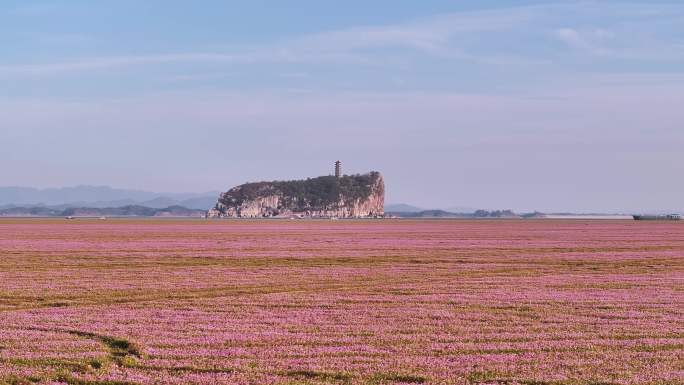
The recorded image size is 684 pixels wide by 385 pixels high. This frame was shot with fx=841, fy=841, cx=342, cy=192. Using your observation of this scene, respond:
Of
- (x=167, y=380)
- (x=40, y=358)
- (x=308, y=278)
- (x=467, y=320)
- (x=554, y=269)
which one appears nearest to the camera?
(x=167, y=380)

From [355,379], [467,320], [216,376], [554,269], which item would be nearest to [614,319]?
[467,320]

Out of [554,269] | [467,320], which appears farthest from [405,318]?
[554,269]

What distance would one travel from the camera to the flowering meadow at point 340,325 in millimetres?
15383

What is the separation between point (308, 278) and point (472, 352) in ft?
60.4

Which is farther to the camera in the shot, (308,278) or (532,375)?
(308,278)

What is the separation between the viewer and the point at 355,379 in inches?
582

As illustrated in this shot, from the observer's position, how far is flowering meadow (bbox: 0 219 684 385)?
50.5 ft

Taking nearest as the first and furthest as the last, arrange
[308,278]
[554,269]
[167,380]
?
[167,380], [308,278], [554,269]

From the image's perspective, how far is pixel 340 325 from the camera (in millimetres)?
20984

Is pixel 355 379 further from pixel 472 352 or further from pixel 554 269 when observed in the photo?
pixel 554 269

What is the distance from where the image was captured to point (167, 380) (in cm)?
1455

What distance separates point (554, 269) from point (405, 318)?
20600 millimetres

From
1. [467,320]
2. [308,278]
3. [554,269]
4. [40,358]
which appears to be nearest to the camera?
[40,358]

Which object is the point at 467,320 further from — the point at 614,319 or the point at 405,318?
the point at 614,319
